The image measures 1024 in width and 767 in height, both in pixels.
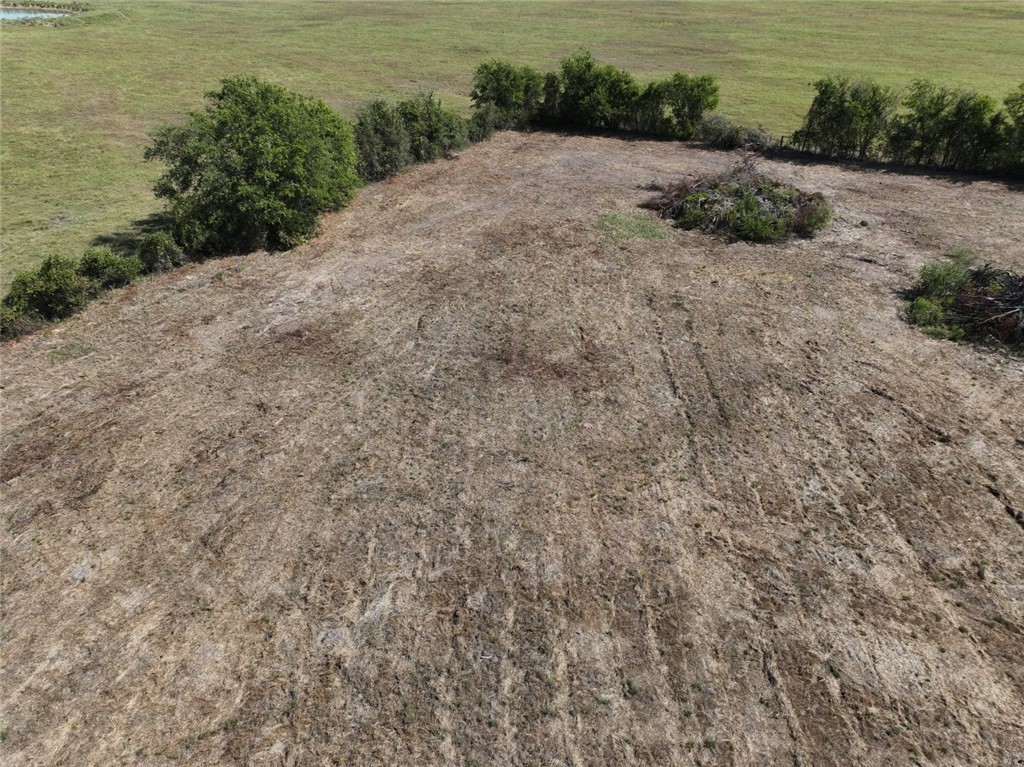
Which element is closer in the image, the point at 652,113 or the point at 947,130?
the point at 947,130

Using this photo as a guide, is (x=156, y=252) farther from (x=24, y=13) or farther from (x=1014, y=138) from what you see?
(x=24, y=13)

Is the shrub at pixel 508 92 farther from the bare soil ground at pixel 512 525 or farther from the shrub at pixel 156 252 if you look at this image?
the shrub at pixel 156 252

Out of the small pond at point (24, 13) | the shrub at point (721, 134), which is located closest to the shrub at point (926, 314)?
the shrub at point (721, 134)

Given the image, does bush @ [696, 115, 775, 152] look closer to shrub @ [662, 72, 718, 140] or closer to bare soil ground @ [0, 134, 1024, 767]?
shrub @ [662, 72, 718, 140]

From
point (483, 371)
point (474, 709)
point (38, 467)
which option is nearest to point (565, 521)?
point (474, 709)

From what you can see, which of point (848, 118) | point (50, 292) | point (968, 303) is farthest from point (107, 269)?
point (848, 118)
